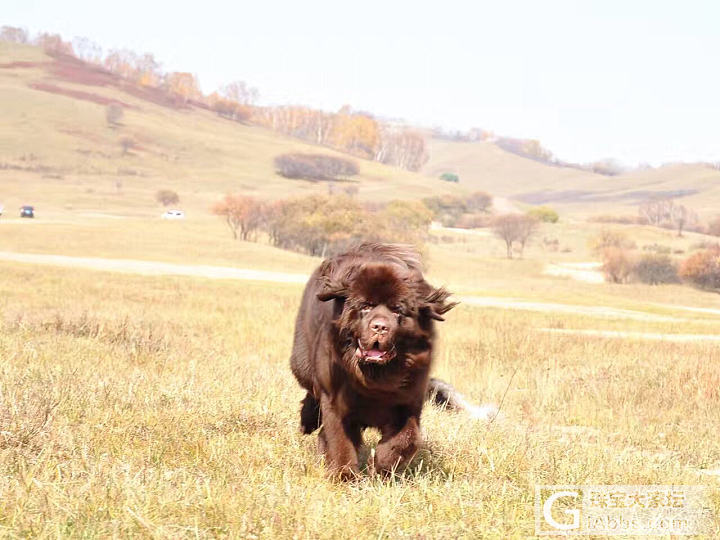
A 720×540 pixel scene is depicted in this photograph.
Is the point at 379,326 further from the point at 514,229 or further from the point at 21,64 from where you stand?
the point at 21,64

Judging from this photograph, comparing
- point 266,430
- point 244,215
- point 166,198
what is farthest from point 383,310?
point 166,198

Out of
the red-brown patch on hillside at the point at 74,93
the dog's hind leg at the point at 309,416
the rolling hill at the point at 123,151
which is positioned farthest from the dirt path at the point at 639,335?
the red-brown patch on hillside at the point at 74,93

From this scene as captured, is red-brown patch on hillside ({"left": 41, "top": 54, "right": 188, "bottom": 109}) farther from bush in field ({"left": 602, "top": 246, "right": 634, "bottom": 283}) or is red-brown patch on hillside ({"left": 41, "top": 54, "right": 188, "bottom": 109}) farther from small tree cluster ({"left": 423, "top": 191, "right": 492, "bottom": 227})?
bush in field ({"left": 602, "top": 246, "right": 634, "bottom": 283})

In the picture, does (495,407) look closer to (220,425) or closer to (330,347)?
(220,425)

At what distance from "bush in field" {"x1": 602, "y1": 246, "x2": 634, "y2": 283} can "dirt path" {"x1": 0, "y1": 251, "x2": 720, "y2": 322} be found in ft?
50.9

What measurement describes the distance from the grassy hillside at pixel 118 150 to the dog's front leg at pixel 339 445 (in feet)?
271

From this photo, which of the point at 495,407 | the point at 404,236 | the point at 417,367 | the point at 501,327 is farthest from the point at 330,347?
the point at 404,236

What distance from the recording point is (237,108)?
643 ft

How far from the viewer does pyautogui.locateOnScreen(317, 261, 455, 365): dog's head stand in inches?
199

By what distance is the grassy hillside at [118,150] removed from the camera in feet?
332

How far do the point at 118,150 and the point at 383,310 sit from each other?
428 feet

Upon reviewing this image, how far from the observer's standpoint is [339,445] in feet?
18.4

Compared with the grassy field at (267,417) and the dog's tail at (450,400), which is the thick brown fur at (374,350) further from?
the dog's tail at (450,400)

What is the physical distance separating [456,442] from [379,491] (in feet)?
6.06
